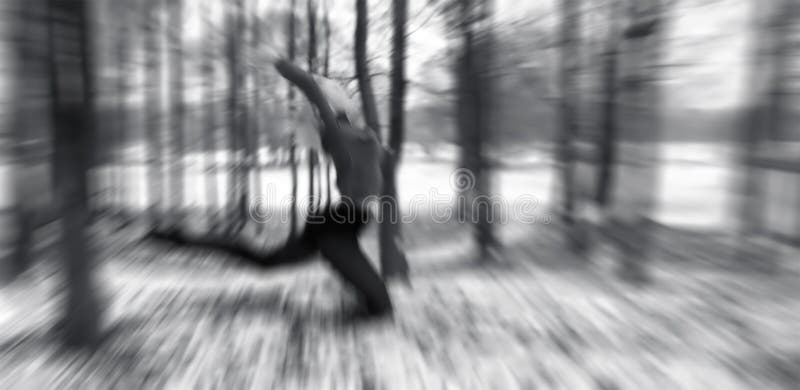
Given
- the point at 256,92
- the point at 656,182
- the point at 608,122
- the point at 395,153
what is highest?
the point at 256,92

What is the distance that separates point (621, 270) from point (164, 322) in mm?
4038

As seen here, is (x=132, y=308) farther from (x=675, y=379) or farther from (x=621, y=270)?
(x=621, y=270)

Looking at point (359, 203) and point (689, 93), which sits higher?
point (689, 93)

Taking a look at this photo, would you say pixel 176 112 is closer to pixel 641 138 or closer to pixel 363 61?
pixel 363 61

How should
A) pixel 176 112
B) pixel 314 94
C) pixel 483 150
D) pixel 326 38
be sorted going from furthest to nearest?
pixel 176 112
pixel 483 150
pixel 326 38
pixel 314 94

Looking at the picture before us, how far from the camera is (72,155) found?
2889mm

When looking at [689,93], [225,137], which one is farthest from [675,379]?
[225,137]

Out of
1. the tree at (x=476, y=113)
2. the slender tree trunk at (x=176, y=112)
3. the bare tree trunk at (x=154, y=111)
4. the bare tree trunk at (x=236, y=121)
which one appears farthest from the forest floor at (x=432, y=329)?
the bare tree trunk at (x=236, y=121)

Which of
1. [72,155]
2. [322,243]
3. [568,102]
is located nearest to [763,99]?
[568,102]

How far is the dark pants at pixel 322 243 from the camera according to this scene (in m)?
3.02

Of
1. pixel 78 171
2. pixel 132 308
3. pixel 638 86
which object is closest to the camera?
pixel 78 171

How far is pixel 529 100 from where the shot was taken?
452 centimetres

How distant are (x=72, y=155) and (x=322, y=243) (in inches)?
60.6

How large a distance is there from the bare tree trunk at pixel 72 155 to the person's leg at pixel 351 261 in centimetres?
140
